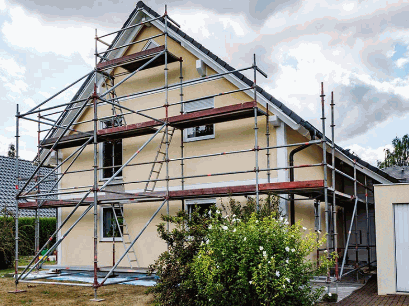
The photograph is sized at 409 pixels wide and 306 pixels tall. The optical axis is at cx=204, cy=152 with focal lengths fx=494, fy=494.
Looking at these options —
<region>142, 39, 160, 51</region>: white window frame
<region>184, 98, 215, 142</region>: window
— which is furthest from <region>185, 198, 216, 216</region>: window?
<region>142, 39, 160, 51</region>: white window frame

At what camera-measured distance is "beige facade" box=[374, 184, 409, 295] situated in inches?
412

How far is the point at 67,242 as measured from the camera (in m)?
16.3

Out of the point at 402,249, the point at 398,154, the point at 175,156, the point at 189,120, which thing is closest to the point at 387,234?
the point at 402,249

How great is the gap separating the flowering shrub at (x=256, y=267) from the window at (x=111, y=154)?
8228mm

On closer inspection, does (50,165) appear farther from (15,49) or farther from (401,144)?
(401,144)

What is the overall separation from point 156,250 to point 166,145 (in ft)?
9.81

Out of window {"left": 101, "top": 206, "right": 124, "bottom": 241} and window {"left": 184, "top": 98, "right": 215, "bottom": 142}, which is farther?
window {"left": 101, "top": 206, "right": 124, "bottom": 241}

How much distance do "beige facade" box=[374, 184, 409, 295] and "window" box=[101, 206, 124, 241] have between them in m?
7.55

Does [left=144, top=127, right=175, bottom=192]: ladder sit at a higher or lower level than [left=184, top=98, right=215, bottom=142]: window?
lower

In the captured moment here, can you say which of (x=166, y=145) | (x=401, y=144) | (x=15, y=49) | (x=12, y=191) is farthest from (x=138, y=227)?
(x=401, y=144)

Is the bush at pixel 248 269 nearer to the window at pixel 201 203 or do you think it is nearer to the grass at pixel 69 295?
the grass at pixel 69 295

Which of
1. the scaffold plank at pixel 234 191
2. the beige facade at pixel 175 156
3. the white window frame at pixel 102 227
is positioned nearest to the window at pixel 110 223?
the white window frame at pixel 102 227

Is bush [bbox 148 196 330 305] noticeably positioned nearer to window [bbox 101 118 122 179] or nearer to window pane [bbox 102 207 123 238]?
window pane [bbox 102 207 123 238]

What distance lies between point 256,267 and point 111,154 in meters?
9.46
